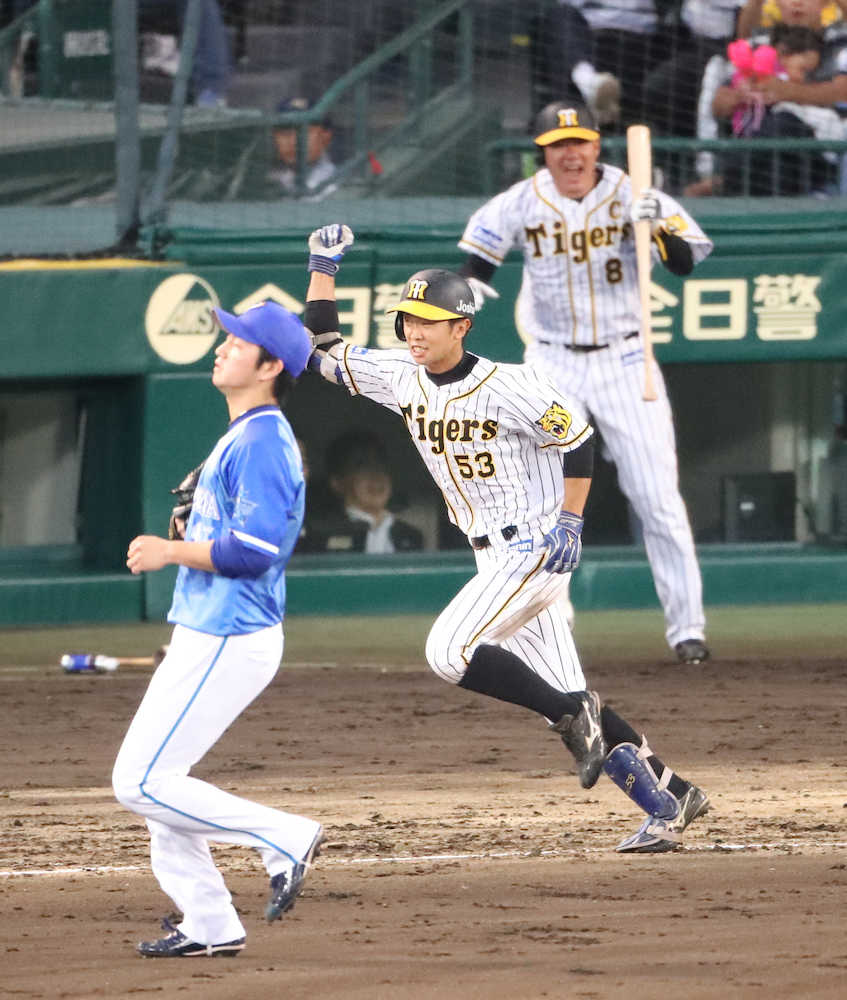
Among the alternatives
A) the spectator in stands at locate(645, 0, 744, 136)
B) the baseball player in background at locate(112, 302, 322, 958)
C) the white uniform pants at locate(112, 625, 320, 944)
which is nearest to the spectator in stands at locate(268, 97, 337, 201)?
the spectator in stands at locate(645, 0, 744, 136)

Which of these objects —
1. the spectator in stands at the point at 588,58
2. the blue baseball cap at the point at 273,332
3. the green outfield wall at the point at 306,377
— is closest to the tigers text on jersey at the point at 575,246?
the green outfield wall at the point at 306,377

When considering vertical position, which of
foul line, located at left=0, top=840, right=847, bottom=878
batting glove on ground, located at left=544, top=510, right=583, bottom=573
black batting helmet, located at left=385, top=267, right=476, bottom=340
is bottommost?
foul line, located at left=0, top=840, right=847, bottom=878

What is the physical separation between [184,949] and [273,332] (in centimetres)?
128

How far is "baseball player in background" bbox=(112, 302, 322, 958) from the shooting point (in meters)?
3.89

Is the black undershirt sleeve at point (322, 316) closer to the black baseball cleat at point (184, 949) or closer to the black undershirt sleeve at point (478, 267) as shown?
the black baseball cleat at point (184, 949)

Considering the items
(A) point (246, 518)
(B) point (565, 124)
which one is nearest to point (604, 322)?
(B) point (565, 124)

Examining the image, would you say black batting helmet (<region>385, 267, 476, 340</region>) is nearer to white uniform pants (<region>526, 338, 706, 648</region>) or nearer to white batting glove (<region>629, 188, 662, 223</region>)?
white batting glove (<region>629, 188, 662, 223</region>)

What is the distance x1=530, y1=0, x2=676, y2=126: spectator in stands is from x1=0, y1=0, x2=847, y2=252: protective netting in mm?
11

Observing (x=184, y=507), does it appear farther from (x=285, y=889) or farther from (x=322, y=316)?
(x=322, y=316)

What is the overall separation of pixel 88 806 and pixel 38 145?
5.38 meters

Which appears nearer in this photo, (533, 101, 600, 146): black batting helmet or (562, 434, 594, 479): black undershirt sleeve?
(562, 434, 594, 479): black undershirt sleeve

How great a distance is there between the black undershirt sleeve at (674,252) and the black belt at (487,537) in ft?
9.42

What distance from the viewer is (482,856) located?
498 cm

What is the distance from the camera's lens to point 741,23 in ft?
36.0
